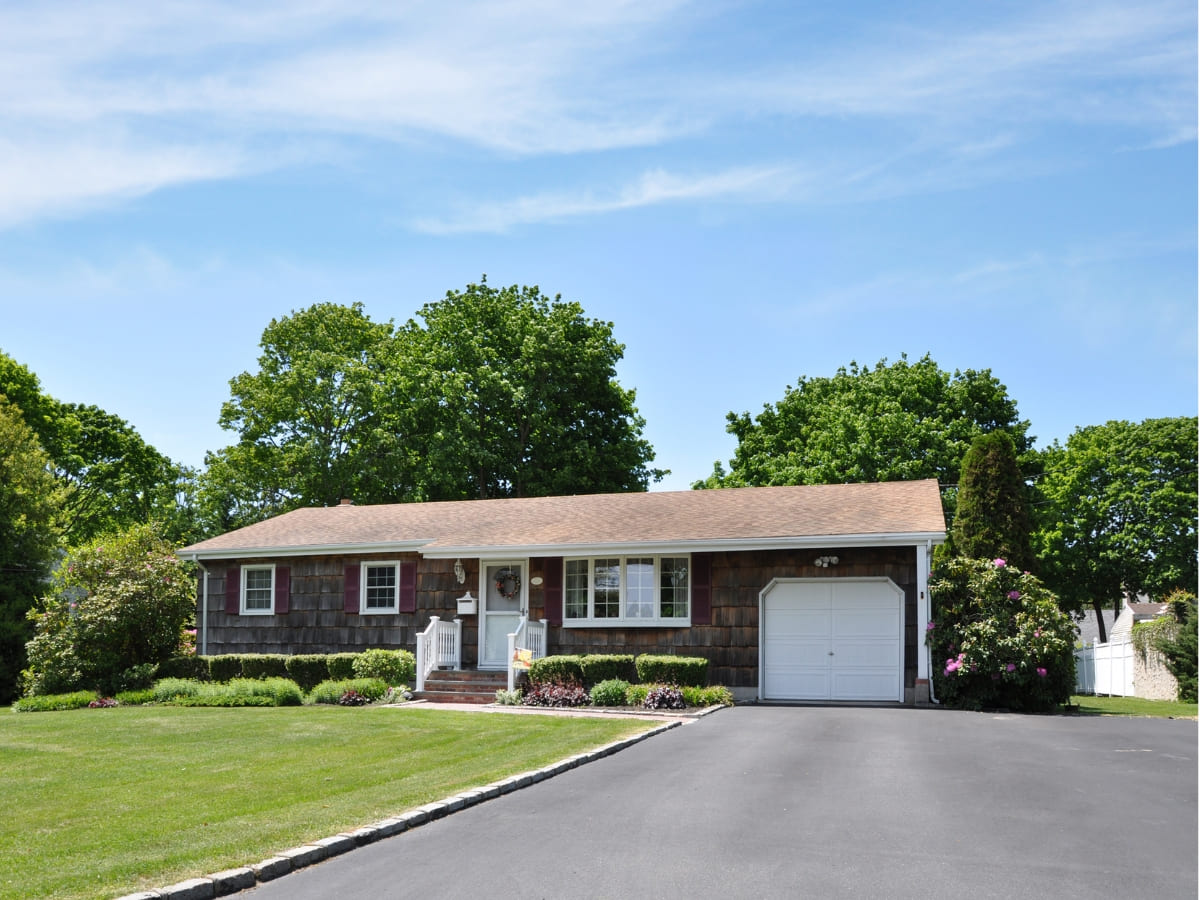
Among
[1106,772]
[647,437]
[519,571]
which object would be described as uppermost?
[647,437]

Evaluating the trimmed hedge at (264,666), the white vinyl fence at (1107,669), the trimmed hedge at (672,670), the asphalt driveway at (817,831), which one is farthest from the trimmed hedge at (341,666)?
the white vinyl fence at (1107,669)

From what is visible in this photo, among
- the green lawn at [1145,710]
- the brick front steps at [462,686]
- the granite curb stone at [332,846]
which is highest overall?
the granite curb stone at [332,846]

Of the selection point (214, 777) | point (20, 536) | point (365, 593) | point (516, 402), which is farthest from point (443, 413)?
point (214, 777)

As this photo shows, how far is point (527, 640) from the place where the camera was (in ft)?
66.9

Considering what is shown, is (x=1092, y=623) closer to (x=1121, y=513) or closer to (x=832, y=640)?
(x=1121, y=513)

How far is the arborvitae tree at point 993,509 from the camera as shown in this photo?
73.2 ft

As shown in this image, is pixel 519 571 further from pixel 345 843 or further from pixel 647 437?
pixel 647 437

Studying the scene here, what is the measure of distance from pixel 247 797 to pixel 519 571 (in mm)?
12508

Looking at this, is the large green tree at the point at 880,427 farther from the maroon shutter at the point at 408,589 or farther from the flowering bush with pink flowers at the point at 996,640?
the maroon shutter at the point at 408,589

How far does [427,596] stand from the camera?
22219 millimetres

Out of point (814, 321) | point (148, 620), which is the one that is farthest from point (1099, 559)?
point (148, 620)

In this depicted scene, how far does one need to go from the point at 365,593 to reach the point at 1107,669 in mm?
20658

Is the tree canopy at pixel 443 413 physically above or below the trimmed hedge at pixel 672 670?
above

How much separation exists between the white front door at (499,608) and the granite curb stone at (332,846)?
10607mm
